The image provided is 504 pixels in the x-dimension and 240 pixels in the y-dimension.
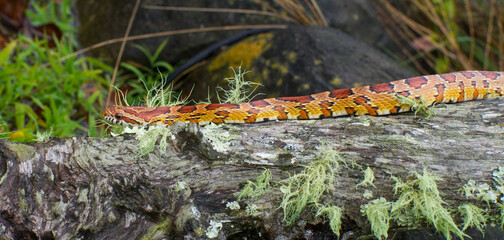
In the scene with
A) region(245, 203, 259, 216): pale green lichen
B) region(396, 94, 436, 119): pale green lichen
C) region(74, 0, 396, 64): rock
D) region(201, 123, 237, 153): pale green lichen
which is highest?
region(74, 0, 396, 64): rock

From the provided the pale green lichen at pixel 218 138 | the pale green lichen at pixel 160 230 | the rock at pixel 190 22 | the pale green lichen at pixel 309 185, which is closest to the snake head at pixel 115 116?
the pale green lichen at pixel 218 138

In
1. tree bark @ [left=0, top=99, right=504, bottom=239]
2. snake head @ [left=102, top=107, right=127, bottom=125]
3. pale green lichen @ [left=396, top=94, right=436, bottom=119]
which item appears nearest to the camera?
tree bark @ [left=0, top=99, right=504, bottom=239]

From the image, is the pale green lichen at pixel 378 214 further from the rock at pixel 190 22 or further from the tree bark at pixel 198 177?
the rock at pixel 190 22

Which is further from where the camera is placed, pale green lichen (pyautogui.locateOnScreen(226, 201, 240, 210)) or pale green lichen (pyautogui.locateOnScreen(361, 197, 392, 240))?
pale green lichen (pyautogui.locateOnScreen(226, 201, 240, 210))

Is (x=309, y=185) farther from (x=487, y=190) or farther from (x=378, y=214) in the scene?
(x=487, y=190)

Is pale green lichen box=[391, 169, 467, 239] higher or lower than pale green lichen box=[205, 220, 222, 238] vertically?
higher

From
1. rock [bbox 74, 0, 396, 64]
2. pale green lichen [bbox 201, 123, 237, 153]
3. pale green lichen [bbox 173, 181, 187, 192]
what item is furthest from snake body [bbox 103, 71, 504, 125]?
rock [bbox 74, 0, 396, 64]

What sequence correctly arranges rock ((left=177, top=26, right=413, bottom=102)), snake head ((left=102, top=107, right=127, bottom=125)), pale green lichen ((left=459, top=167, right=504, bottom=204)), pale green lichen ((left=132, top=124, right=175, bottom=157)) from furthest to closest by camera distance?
rock ((left=177, top=26, right=413, bottom=102)), snake head ((left=102, top=107, right=127, bottom=125)), pale green lichen ((left=132, top=124, right=175, bottom=157)), pale green lichen ((left=459, top=167, right=504, bottom=204))

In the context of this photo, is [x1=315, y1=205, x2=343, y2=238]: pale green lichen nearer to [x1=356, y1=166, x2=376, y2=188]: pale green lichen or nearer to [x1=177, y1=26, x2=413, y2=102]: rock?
[x1=356, y1=166, x2=376, y2=188]: pale green lichen
